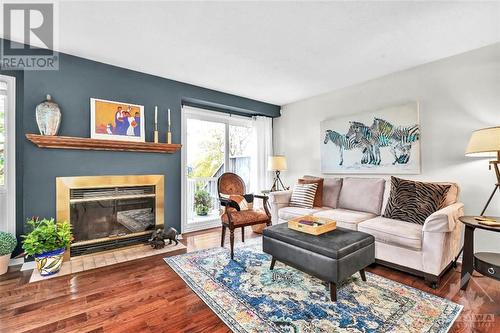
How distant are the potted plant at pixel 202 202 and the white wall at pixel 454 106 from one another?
10.0ft

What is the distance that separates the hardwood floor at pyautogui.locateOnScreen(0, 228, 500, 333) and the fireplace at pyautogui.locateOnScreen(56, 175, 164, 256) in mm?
575

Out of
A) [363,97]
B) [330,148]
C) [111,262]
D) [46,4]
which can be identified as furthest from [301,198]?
[46,4]

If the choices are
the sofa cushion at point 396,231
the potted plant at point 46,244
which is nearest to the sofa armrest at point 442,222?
the sofa cushion at point 396,231

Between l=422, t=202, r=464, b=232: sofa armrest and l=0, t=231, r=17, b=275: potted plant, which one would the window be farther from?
l=422, t=202, r=464, b=232: sofa armrest

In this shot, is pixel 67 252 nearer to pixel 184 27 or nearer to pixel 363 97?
pixel 184 27

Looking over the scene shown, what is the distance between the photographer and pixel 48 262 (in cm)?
239

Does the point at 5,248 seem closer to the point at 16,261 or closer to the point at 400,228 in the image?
the point at 16,261

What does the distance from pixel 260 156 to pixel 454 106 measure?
10.3 ft

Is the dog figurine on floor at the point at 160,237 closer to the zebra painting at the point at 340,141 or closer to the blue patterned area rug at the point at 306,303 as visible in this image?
the blue patterned area rug at the point at 306,303

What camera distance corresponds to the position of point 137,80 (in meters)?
3.30

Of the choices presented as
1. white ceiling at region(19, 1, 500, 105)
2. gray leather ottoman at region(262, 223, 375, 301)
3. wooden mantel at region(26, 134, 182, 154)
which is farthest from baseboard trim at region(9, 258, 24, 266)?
gray leather ottoman at region(262, 223, 375, 301)

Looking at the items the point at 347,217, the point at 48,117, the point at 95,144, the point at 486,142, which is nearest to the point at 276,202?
the point at 347,217

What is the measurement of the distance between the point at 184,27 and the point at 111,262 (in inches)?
106

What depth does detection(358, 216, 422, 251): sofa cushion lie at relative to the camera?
2.26 metres
